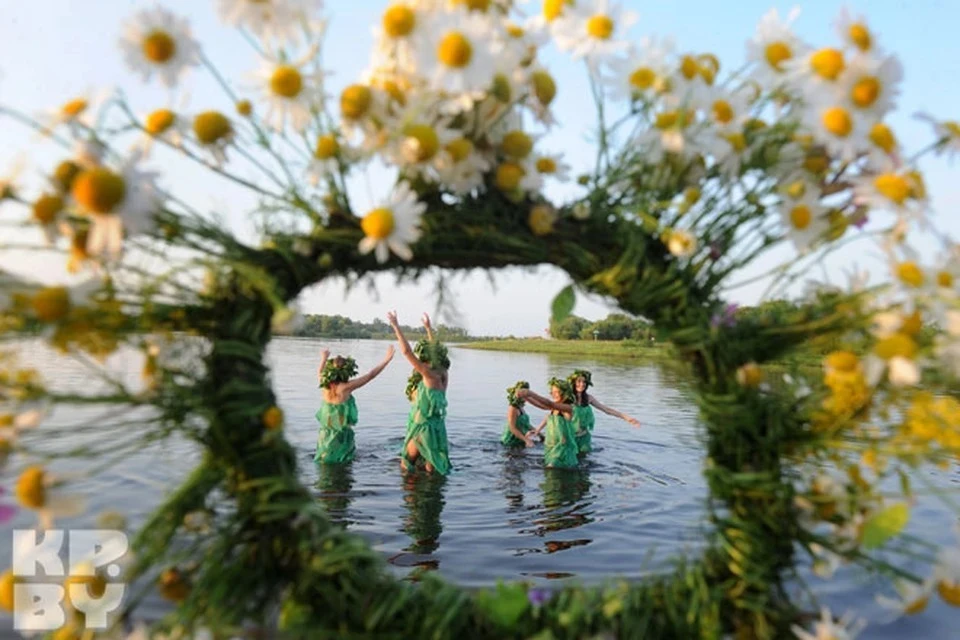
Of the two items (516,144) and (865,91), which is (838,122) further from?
(516,144)

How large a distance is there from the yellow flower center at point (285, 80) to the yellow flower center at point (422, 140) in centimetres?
24

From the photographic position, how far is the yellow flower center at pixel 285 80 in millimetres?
1427

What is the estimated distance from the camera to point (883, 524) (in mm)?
1432

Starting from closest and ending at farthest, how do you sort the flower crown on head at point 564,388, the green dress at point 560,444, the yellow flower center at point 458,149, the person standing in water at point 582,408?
the yellow flower center at point 458,149
the green dress at point 560,444
the flower crown on head at point 564,388
the person standing in water at point 582,408

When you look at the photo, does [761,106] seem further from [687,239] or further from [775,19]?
[687,239]

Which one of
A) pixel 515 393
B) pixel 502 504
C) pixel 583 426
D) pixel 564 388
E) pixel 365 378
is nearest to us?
pixel 502 504

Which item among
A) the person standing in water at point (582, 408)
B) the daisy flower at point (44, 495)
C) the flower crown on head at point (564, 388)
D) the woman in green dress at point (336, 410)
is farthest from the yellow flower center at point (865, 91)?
the person standing in water at point (582, 408)

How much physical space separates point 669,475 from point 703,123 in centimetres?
857

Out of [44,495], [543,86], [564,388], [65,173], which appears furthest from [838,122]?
[564,388]

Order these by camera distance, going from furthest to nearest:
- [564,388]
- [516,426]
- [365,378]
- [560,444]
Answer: [516,426] → [564,388] → [560,444] → [365,378]

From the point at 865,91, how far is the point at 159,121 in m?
1.36

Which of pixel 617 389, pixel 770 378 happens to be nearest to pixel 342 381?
pixel 770 378

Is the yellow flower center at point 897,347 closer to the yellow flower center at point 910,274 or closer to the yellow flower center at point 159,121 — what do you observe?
the yellow flower center at point 910,274

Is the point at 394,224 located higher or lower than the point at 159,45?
lower
